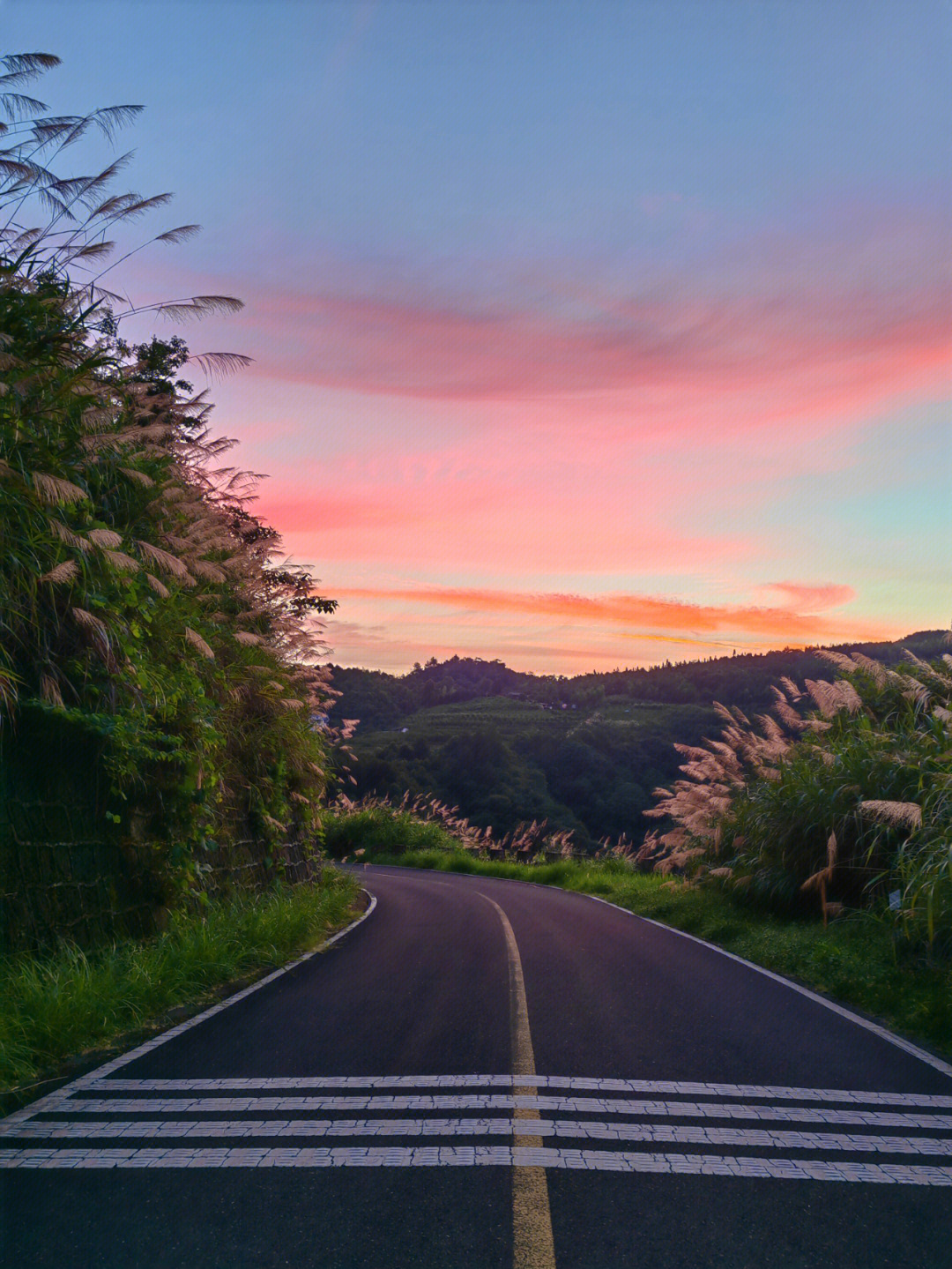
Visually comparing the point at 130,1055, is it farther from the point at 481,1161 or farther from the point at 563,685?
the point at 563,685

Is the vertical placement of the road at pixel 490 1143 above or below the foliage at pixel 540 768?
above

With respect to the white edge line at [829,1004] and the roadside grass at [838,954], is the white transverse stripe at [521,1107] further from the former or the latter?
the roadside grass at [838,954]

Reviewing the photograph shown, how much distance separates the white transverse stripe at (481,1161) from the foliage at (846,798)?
3978 mm

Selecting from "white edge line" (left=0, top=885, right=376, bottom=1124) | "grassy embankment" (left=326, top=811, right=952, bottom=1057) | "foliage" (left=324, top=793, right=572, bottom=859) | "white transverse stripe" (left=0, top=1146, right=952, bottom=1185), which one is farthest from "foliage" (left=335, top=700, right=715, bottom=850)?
"white transverse stripe" (left=0, top=1146, right=952, bottom=1185)

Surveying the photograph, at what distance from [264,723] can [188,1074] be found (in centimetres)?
848

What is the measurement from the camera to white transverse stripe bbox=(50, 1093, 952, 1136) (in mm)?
5016

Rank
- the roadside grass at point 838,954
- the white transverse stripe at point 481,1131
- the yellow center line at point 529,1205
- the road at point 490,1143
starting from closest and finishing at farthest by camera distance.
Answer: the yellow center line at point 529,1205 → the road at point 490,1143 → the white transverse stripe at point 481,1131 → the roadside grass at point 838,954

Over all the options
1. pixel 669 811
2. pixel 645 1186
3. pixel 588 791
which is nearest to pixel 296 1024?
pixel 645 1186

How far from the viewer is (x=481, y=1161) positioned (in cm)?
427

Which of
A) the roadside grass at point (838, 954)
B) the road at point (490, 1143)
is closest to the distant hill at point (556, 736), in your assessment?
the roadside grass at point (838, 954)

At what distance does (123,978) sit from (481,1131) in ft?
12.7

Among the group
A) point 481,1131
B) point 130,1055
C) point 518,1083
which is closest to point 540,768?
point 130,1055

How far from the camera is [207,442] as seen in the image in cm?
1297

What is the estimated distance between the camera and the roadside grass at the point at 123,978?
5766 millimetres
